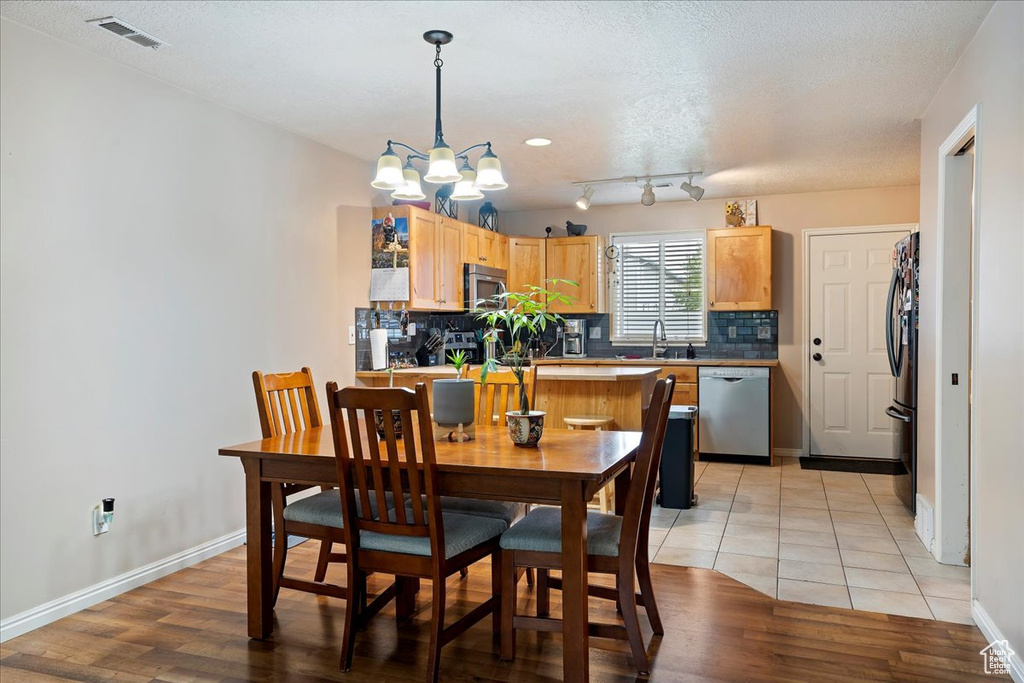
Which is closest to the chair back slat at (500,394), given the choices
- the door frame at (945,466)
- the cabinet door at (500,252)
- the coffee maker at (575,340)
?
the door frame at (945,466)

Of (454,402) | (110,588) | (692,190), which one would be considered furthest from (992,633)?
(692,190)

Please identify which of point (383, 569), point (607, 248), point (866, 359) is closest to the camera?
point (383, 569)

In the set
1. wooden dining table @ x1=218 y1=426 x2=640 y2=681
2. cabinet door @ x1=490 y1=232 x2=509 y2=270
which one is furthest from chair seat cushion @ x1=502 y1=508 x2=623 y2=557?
cabinet door @ x1=490 y1=232 x2=509 y2=270

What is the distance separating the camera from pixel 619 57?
3.13 meters

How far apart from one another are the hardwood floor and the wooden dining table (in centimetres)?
23

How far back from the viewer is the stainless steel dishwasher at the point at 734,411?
6.00 metres

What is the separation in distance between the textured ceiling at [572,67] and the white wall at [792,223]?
1.36 metres

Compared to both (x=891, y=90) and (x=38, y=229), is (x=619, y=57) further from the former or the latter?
(x=38, y=229)

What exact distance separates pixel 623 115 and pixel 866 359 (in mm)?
3620

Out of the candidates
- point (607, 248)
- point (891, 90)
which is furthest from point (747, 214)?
point (891, 90)

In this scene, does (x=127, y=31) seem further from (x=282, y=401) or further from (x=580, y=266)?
(x=580, y=266)

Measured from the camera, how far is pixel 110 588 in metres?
3.09

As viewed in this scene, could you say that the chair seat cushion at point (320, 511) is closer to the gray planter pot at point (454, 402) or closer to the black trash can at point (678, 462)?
the gray planter pot at point (454, 402)

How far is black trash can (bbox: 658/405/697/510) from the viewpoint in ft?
14.8
